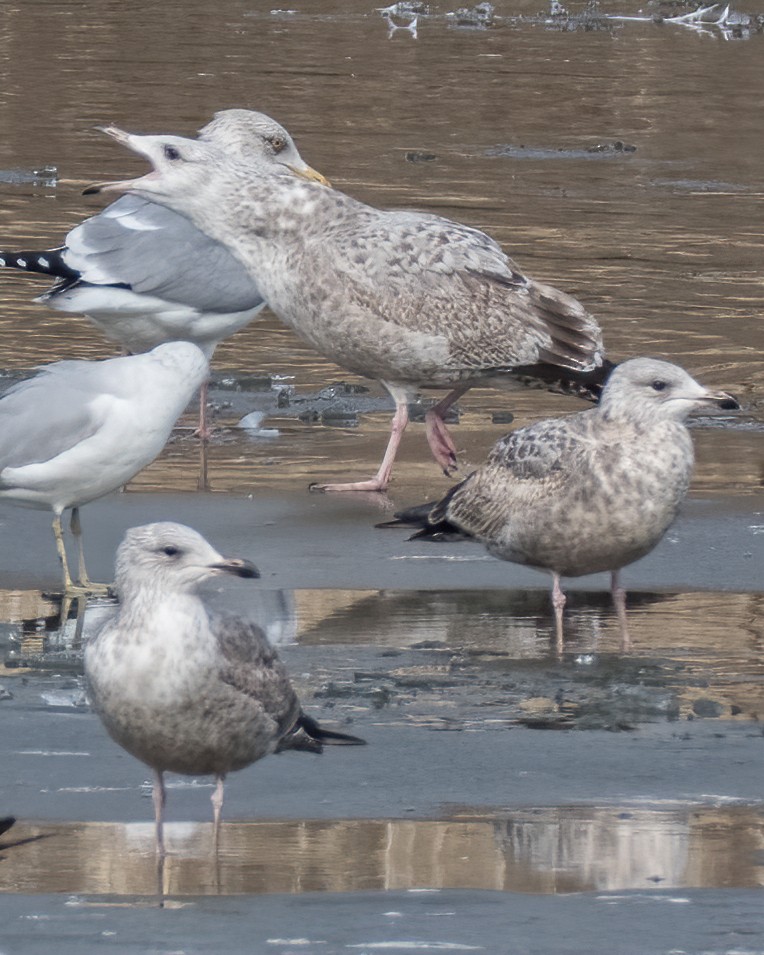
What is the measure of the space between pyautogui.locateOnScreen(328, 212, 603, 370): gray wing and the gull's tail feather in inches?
128

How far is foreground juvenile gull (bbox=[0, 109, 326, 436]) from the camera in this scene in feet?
28.8

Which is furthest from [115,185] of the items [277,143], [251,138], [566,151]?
[566,151]

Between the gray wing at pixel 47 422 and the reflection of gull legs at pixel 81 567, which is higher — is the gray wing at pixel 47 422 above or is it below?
above

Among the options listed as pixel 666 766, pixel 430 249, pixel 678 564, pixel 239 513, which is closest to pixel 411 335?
pixel 430 249

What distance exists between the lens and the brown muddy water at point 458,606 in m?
4.32

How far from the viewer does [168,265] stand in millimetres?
8883

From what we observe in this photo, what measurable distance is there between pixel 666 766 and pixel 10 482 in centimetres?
253

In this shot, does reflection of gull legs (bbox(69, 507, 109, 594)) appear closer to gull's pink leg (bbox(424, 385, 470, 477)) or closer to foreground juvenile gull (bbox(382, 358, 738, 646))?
foreground juvenile gull (bbox(382, 358, 738, 646))

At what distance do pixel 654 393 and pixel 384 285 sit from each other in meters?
2.12

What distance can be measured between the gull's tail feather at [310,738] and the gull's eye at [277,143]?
4778 millimetres

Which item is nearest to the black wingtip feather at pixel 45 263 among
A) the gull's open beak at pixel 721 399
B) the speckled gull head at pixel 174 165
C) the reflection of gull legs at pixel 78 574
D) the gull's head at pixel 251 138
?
the speckled gull head at pixel 174 165

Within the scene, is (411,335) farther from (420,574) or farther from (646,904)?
(646,904)

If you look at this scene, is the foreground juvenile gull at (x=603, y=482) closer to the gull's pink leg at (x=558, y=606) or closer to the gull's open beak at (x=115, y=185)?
the gull's pink leg at (x=558, y=606)

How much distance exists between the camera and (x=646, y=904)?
397 centimetres
